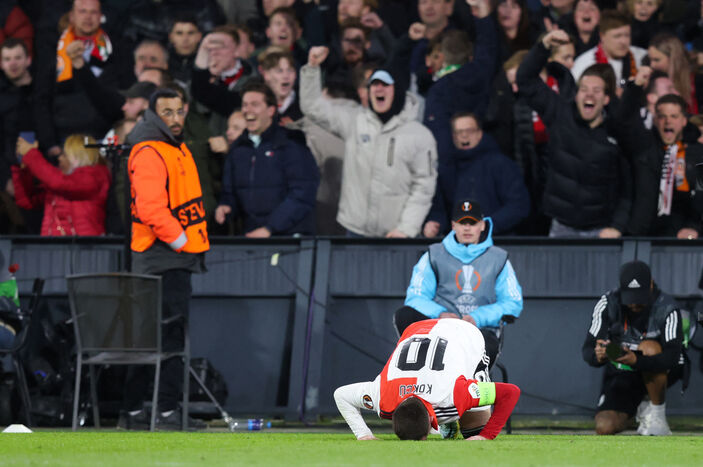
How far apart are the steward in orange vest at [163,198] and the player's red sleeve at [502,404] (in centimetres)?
348

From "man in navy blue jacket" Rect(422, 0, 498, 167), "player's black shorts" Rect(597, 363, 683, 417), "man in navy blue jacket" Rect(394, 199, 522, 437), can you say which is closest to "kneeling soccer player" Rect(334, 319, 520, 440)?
"man in navy blue jacket" Rect(394, 199, 522, 437)

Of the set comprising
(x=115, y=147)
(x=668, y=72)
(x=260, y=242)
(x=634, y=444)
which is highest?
(x=668, y=72)

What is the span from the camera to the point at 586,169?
12.2m

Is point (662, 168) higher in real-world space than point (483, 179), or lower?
higher

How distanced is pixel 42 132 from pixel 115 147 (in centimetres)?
299

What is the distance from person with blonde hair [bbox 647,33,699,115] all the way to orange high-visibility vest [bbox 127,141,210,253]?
5366 mm

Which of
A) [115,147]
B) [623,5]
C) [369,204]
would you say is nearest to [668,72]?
[623,5]

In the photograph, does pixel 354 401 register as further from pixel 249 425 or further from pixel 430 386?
pixel 249 425

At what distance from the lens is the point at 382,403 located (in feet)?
25.4

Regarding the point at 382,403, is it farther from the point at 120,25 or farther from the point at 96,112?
the point at 120,25

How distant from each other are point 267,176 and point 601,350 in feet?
12.1

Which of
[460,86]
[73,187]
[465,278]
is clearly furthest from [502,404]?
[73,187]

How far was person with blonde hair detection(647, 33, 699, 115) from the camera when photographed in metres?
13.4

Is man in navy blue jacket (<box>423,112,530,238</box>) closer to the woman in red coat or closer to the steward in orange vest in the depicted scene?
the steward in orange vest
